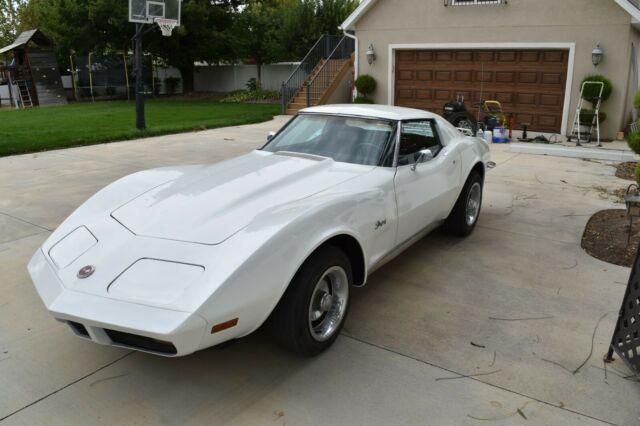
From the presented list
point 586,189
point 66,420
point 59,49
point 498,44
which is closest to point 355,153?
point 66,420

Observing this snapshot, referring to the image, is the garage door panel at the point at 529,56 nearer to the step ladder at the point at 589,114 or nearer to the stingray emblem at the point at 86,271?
the step ladder at the point at 589,114

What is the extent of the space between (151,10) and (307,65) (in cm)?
703

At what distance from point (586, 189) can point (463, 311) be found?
16.6ft

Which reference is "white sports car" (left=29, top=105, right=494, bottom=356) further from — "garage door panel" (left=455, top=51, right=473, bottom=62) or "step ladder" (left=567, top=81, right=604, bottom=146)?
"garage door panel" (left=455, top=51, right=473, bottom=62)

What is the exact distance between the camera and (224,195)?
3.36m

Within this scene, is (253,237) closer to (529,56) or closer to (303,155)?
(303,155)

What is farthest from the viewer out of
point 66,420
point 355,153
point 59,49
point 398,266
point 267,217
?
point 59,49

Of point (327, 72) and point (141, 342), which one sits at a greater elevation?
point (327, 72)

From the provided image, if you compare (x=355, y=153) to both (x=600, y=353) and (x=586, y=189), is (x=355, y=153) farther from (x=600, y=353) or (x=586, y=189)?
(x=586, y=189)

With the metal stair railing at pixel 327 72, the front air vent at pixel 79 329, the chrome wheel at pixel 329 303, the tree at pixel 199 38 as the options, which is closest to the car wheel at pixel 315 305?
the chrome wheel at pixel 329 303

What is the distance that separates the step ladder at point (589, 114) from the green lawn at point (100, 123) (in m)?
9.05

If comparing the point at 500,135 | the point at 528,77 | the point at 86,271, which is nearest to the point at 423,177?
the point at 86,271

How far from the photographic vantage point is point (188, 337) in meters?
2.42

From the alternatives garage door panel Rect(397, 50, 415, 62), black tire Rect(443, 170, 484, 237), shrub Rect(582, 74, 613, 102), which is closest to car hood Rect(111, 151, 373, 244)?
black tire Rect(443, 170, 484, 237)
